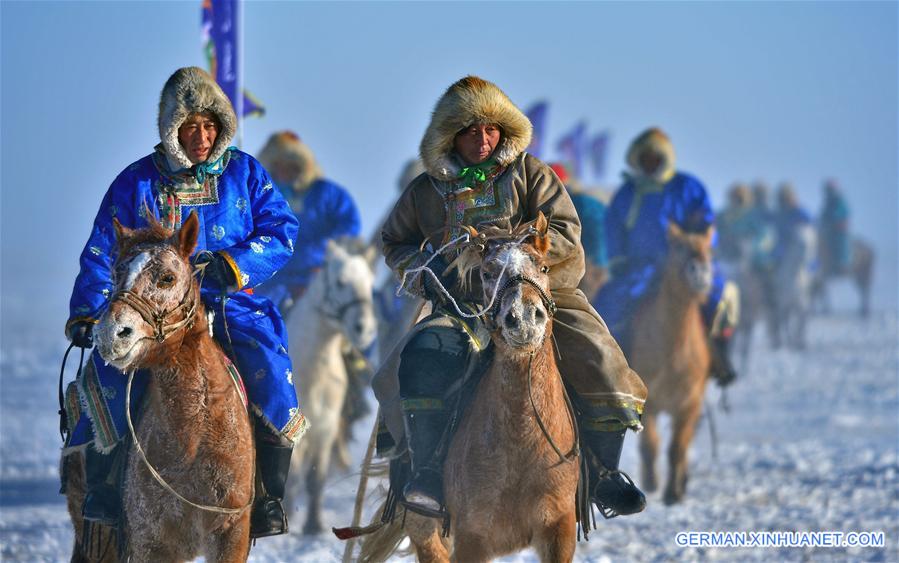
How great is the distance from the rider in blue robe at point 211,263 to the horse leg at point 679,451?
608cm

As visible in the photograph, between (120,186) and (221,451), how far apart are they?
1.30 m

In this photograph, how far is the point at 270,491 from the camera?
6.57 metres

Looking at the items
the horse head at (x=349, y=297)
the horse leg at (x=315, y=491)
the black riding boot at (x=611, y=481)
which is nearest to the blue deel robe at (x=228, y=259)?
the black riding boot at (x=611, y=481)

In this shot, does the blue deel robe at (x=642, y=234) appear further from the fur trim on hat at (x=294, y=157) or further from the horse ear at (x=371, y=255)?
the fur trim on hat at (x=294, y=157)

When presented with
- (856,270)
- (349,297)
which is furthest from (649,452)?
(856,270)

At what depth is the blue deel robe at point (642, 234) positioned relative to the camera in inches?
498

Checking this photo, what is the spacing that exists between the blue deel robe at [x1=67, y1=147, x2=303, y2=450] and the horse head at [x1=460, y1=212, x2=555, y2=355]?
984 millimetres

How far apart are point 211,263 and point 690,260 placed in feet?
22.0

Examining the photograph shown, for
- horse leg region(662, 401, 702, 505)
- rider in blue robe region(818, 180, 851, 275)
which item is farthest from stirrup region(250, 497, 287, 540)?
rider in blue robe region(818, 180, 851, 275)

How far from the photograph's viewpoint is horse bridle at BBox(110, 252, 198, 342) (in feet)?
18.8

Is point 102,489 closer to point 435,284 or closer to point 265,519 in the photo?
point 265,519

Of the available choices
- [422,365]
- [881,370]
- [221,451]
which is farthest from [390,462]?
[881,370]

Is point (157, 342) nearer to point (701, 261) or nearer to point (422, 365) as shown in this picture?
point (422, 365)

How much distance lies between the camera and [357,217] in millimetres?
12609
